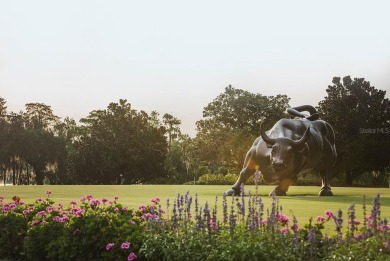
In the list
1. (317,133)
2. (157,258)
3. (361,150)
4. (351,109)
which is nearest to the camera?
(157,258)

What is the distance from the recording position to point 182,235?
27.7 ft

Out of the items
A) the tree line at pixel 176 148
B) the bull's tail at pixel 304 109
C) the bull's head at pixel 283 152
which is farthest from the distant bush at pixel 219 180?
the bull's head at pixel 283 152

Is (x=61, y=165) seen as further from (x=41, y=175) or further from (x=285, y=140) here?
(x=285, y=140)

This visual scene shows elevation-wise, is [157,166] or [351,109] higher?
[351,109]

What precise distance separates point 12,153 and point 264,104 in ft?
92.8

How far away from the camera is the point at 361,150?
A: 174 ft

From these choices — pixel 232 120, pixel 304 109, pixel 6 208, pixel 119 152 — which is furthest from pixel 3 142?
pixel 6 208

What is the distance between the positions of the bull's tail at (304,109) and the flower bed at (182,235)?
36.9 feet

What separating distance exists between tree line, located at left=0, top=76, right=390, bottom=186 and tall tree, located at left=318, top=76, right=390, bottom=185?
0.09 m

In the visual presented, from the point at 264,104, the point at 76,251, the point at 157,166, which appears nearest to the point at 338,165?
the point at 264,104

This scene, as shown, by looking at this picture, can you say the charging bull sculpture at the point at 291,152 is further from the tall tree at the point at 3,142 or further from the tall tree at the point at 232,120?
the tall tree at the point at 3,142

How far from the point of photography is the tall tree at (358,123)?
53.8m

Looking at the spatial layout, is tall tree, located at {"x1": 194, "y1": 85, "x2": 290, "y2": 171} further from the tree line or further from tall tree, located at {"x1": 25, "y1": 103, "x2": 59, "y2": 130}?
tall tree, located at {"x1": 25, "y1": 103, "x2": 59, "y2": 130}

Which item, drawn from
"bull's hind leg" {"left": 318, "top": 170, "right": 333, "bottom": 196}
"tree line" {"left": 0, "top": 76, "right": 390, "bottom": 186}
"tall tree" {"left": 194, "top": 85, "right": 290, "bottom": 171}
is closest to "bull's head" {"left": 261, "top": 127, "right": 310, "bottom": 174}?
"bull's hind leg" {"left": 318, "top": 170, "right": 333, "bottom": 196}
